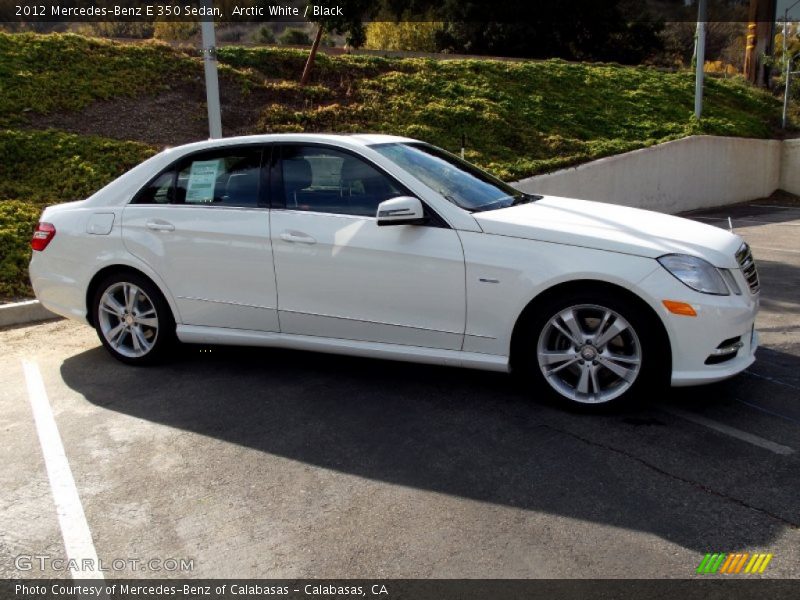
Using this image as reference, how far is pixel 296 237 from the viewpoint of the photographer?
5039mm

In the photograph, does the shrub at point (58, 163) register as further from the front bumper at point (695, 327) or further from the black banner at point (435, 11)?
the black banner at point (435, 11)

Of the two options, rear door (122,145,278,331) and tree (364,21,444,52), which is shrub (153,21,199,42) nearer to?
tree (364,21,444,52)

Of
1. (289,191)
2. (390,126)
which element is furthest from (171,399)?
(390,126)

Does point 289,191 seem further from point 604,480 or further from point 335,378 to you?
point 604,480

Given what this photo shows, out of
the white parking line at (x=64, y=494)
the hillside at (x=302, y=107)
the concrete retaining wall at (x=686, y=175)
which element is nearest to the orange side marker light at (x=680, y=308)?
the white parking line at (x=64, y=494)

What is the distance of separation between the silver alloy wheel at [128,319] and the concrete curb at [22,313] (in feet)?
6.10

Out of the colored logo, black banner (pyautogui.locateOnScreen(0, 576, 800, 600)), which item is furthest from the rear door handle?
the colored logo

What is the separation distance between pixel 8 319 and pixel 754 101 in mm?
20617

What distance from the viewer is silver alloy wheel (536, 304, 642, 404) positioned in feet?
14.4

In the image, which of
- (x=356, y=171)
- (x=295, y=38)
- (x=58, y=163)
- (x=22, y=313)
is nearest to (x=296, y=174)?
(x=356, y=171)

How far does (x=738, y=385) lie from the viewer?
496 centimetres

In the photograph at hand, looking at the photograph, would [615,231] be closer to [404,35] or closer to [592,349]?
[592,349]

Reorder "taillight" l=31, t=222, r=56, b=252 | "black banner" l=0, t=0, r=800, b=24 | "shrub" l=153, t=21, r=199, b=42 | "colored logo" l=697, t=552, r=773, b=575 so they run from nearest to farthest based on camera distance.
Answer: "colored logo" l=697, t=552, r=773, b=575 → "taillight" l=31, t=222, r=56, b=252 → "black banner" l=0, t=0, r=800, b=24 → "shrub" l=153, t=21, r=199, b=42

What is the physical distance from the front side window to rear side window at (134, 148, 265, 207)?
0.24m
